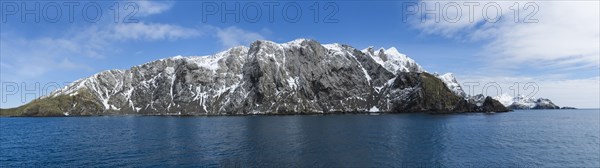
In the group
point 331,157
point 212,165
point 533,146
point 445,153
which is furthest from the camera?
point 533,146

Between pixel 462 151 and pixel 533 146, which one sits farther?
pixel 533 146

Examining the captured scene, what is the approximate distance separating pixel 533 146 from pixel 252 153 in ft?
221

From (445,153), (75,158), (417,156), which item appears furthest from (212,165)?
(445,153)

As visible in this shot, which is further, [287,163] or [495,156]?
[495,156]

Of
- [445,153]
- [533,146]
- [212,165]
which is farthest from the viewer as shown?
[533,146]

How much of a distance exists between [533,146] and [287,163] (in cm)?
6291

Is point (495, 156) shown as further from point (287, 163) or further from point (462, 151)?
point (287, 163)

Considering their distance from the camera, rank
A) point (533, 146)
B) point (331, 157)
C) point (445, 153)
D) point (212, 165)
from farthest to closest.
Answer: point (533, 146), point (445, 153), point (331, 157), point (212, 165)

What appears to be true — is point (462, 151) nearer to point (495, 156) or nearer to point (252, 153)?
point (495, 156)

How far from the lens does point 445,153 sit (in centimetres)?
7969

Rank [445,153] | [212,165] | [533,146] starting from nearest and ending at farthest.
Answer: [212,165]
[445,153]
[533,146]

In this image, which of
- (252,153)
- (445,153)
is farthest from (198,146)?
(445,153)

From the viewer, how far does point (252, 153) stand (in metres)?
80.1

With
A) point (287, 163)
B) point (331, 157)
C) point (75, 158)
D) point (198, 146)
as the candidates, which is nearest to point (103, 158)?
point (75, 158)
